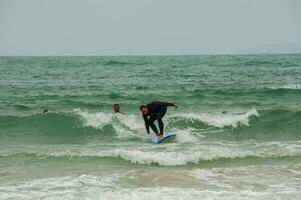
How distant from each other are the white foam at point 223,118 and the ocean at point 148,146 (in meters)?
0.04

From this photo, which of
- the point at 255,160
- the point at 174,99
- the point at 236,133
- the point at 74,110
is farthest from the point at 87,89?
the point at 255,160

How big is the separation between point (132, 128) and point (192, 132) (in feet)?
7.77

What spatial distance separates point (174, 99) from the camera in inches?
965

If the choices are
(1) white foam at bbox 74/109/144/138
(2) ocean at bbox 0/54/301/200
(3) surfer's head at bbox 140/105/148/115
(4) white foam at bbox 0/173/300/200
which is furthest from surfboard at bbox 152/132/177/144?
(4) white foam at bbox 0/173/300/200

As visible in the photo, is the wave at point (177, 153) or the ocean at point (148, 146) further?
the wave at point (177, 153)

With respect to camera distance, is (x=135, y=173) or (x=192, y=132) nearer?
(x=135, y=173)

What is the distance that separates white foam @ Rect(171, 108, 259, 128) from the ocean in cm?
4

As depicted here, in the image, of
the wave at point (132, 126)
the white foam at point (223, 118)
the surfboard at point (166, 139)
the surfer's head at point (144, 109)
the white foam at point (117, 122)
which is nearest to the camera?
the surfer's head at point (144, 109)

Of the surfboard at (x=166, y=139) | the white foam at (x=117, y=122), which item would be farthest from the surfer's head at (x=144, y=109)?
the white foam at (x=117, y=122)

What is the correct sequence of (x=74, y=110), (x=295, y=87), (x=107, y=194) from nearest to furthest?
1. (x=107, y=194)
2. (x=74, y=110)
3. (x=295, y=87)

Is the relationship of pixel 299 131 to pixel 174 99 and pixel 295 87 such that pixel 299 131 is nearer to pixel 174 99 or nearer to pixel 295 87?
pixel 174 99

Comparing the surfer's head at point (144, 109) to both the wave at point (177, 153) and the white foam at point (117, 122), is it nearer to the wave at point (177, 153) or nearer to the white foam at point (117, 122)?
the wave at point (177, 153)

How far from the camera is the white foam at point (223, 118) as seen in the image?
17.7 metres

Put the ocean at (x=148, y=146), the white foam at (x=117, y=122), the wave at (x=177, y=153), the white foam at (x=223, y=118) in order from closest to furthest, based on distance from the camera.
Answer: the ocean at (x=148, y=146), the wave at (x=177, y=153), the white foam at (x=117, y=122), the white foam at (x=223, y=118)
